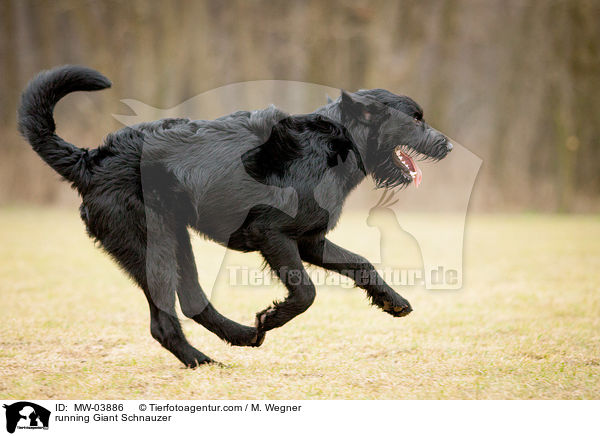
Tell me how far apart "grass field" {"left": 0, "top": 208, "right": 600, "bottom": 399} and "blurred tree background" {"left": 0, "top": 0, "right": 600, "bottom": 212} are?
9.75m

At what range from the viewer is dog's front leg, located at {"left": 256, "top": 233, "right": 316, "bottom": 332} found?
3.54 m

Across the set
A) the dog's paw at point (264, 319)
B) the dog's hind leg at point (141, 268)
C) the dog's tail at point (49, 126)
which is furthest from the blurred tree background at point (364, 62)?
the dog's paw at point (264, 319)

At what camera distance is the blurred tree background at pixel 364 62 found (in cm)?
1641

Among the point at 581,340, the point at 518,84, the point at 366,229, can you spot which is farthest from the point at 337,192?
the point at 518,84

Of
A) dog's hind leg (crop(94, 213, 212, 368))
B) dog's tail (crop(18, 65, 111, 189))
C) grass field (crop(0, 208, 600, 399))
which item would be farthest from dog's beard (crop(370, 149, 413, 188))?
dog's tail (crop(18, 65, 111, 189))

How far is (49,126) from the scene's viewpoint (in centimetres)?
361

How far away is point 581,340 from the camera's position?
4469mm

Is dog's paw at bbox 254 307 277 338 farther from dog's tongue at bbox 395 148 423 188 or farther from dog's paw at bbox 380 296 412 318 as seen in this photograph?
dog's tongue at bbox 395 148 423 188

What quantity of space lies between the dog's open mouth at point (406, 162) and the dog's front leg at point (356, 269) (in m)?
0.69

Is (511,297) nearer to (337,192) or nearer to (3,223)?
(337,192)
